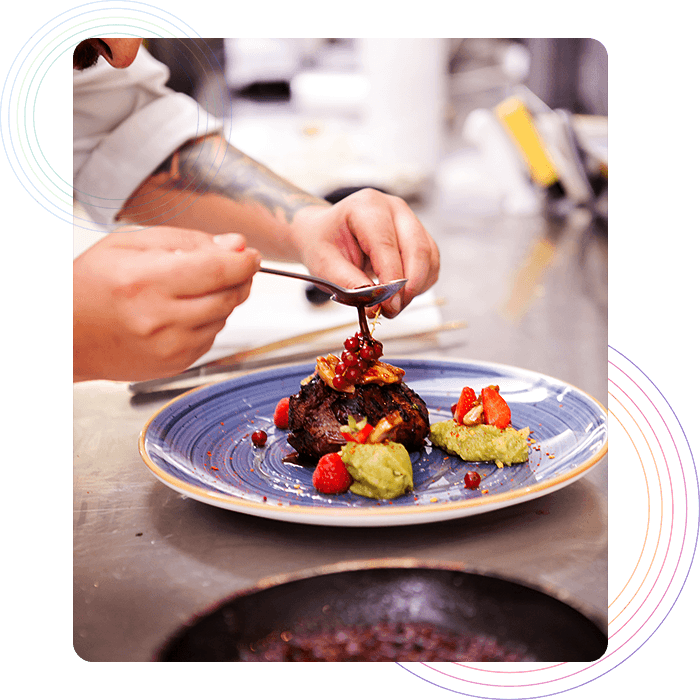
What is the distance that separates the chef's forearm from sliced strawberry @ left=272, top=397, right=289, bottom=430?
40 cm

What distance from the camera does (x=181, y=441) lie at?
5.36 feet

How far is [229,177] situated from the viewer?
184 cm

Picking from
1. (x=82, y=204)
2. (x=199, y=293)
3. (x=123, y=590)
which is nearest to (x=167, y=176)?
(x=82, y=204)

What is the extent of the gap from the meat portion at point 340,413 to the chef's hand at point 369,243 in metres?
0.21

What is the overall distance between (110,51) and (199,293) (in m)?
0.59

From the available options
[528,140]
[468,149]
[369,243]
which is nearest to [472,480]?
[369,243]

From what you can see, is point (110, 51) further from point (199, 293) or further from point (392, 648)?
point (392, 648)

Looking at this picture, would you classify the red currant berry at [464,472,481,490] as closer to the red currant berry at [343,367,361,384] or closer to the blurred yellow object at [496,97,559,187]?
the red currant berry at [343,367,361,384]

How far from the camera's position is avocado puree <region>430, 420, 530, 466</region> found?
5.17 feet

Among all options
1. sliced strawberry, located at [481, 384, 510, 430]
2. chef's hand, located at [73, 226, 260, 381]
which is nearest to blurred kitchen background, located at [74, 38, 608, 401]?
chef's hand, located at [73, 226, 260, 381]

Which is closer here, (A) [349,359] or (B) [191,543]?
(B) [191,543]

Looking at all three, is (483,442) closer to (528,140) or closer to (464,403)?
(464,403)

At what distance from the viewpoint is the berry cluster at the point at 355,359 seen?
1.65 m

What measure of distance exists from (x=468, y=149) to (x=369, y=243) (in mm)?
748
